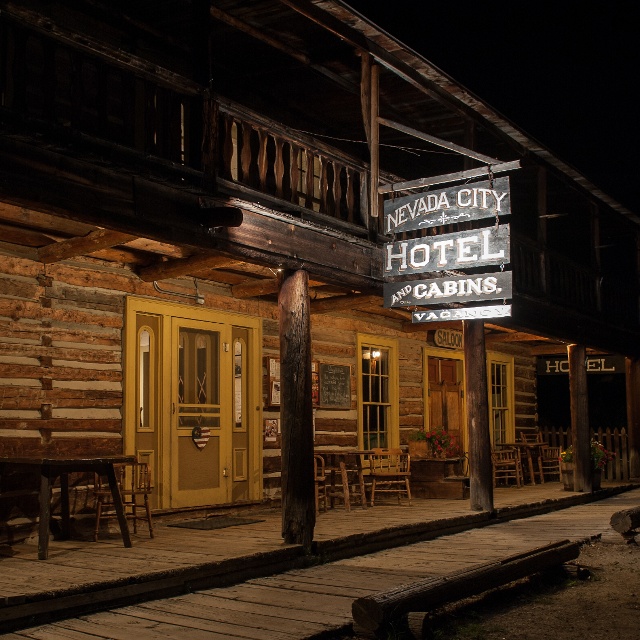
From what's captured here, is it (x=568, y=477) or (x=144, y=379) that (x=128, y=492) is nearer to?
(x=144, y=379)

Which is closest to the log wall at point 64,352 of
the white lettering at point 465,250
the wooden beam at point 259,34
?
the wooden beam at point 259,34

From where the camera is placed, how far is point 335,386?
45.4ft

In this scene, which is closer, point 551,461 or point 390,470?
point 390,470

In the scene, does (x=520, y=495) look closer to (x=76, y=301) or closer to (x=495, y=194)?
(x=495, y=194)

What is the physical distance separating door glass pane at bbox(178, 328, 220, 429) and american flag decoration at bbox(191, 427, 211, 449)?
9 cm

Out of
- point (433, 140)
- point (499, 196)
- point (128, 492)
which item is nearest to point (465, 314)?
point (499, 196)

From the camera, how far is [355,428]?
1434 cm

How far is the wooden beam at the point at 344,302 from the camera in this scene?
39.1 feet

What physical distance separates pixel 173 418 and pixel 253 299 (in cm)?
226

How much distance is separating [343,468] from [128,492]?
4016mm

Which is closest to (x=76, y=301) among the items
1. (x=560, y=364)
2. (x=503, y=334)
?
(x=503, y=334)

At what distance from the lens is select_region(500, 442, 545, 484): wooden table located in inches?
694

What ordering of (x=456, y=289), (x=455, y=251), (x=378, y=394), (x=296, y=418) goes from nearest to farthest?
(x=296, y=418) → (x=455, y=251) → (x=456, y=289) → (x=378, y=394)

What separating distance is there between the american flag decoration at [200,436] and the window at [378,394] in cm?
378
